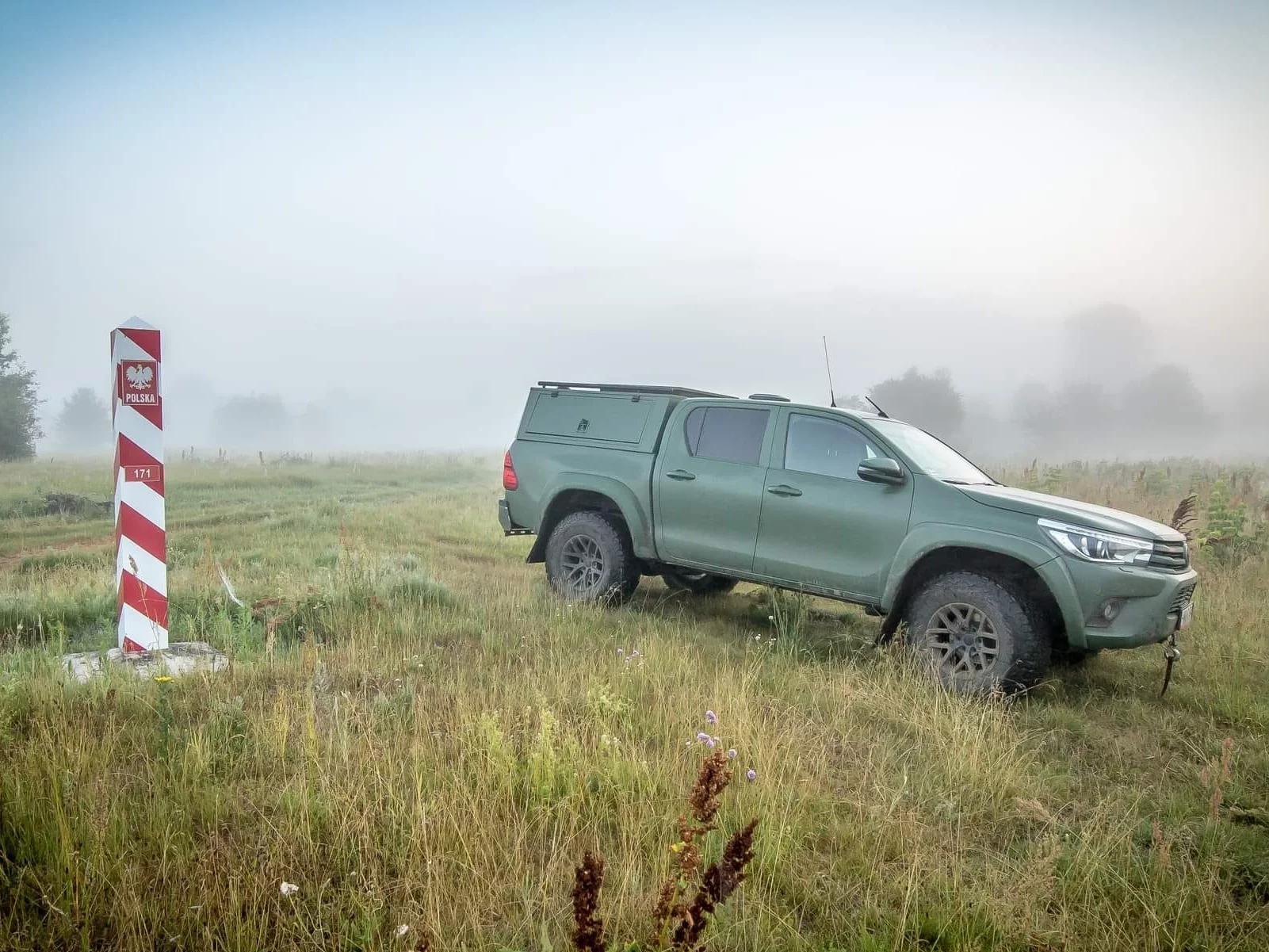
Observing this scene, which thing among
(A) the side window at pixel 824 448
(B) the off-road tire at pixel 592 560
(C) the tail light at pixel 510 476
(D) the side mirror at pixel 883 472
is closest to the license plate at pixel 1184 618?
(D) the side mirror at pixel 883 472

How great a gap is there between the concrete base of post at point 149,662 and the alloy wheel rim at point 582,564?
3.11m

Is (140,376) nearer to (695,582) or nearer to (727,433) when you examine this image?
(727,433)

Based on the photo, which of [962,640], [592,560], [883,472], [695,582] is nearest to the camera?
[962,640]

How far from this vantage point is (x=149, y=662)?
16.5 feet

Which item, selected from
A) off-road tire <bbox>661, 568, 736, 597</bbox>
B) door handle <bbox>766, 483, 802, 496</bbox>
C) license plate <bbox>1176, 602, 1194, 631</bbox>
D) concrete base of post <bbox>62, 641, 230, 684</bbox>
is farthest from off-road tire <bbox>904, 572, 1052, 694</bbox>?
concrete base of post <bbox>62, 641, 230, 684</bbox>

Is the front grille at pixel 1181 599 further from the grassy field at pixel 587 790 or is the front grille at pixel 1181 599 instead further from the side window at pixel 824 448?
the side window at pixel 824 448

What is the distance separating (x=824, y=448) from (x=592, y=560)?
8.22ft

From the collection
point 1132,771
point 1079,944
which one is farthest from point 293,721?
point 1132,771

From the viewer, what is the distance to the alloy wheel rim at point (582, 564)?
730 centimetres

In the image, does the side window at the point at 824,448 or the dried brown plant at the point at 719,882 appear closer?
the dried brown plant at the point at 719,882

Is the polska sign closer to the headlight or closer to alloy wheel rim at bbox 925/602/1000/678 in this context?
alloy wheel rim at bbox 925/602/1000/678

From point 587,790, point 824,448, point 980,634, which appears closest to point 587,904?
point 587,790

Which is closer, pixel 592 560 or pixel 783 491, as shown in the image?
pixel 783 491

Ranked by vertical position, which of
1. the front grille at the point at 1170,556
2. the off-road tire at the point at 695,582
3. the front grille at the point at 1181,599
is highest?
the front grille at the point at 1170,556
